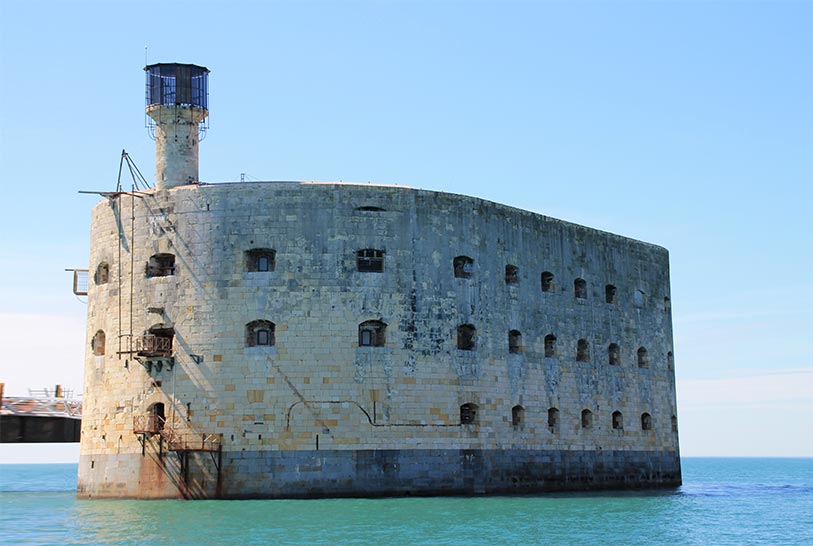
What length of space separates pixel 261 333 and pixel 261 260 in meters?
1.81

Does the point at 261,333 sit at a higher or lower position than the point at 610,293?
lower

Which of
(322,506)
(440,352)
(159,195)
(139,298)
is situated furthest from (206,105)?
(322,506)

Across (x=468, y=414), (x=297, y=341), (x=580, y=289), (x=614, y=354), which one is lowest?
(x=468, y=414)

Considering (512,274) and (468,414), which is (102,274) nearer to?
(468,414)

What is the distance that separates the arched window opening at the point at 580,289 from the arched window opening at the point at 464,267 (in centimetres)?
514

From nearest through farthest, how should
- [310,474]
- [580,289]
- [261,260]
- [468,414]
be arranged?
[310,474] < [261,260] < [468,414] < [580,289]

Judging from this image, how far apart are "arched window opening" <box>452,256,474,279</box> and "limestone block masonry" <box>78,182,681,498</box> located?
3cm

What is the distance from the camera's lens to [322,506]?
26.8 metres

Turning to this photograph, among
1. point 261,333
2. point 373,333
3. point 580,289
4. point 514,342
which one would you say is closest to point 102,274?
point 261,333

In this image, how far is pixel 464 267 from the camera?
31.2 meters

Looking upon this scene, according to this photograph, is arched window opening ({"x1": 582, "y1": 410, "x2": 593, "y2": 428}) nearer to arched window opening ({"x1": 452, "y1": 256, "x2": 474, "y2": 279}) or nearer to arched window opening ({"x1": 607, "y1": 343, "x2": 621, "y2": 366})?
arched window opening ({"x1": 607, "y1": 343, "x2": 621, "y2": 366})

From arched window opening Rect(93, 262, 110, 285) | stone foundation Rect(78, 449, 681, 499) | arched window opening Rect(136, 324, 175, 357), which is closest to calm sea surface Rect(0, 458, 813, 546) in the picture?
stone foundation Rect(78, 449, 681, 499)

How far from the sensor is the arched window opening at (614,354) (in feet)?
120

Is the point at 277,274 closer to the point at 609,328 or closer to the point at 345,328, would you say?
the point at 345,328
